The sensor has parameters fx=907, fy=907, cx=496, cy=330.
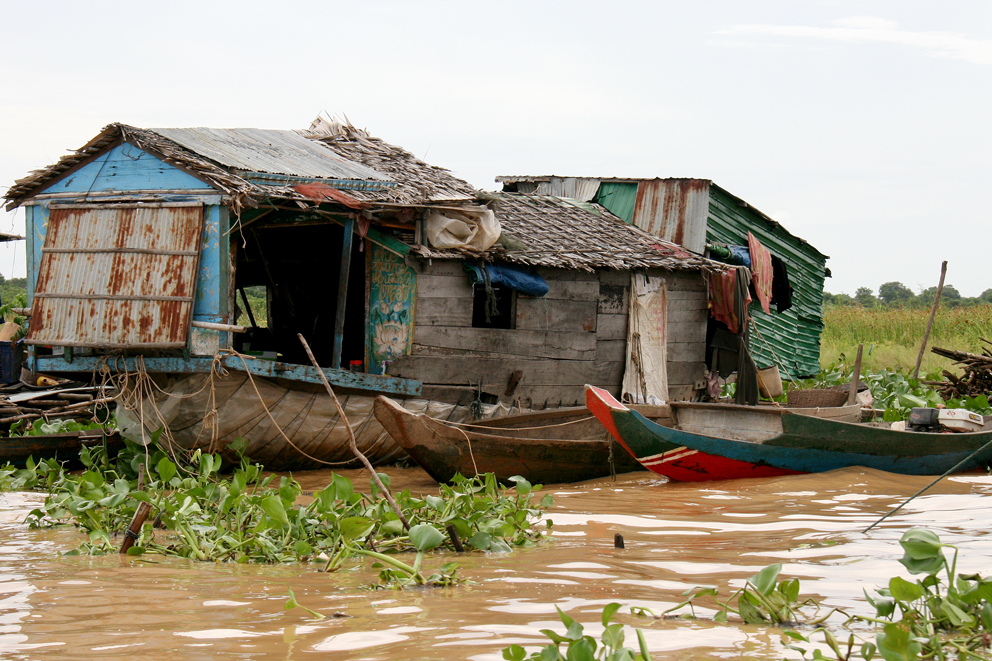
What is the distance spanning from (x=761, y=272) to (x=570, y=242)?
422cm

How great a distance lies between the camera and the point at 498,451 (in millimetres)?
8000

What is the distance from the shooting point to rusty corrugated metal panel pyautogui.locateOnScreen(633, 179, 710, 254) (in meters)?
14.7

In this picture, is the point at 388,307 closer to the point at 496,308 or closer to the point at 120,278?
the point at 496,308

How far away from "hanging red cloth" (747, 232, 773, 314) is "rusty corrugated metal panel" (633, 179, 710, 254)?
2.95 feet

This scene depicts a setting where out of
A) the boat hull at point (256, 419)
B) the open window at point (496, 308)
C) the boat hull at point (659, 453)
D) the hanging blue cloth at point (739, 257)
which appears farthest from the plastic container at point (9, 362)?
the hanging blue cloth at point (739, 257)

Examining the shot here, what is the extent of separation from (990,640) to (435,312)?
751 cm

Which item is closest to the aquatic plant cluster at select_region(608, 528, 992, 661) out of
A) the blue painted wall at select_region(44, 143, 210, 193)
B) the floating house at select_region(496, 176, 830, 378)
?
the blue painted wall at select_region(44, 143, 210, 193)

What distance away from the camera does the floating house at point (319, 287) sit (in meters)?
8.12

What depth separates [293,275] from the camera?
1216 cm

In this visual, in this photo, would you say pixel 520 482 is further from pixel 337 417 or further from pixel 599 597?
pixel 337 417

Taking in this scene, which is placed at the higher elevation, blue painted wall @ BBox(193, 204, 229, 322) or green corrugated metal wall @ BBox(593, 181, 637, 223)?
green corrugated metal wall @ BBox(593, 181, 637, 223)

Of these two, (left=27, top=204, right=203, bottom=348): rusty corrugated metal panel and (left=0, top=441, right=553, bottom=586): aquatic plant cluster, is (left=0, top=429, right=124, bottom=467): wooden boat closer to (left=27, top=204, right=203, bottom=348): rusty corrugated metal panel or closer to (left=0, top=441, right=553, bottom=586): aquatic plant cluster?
(left=27, top=204, right=203, bottom=348): rusty corrugated metal panel

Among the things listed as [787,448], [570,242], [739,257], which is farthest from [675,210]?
[787,448]

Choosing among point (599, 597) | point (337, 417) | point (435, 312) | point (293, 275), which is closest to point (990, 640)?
point (599, 597)
